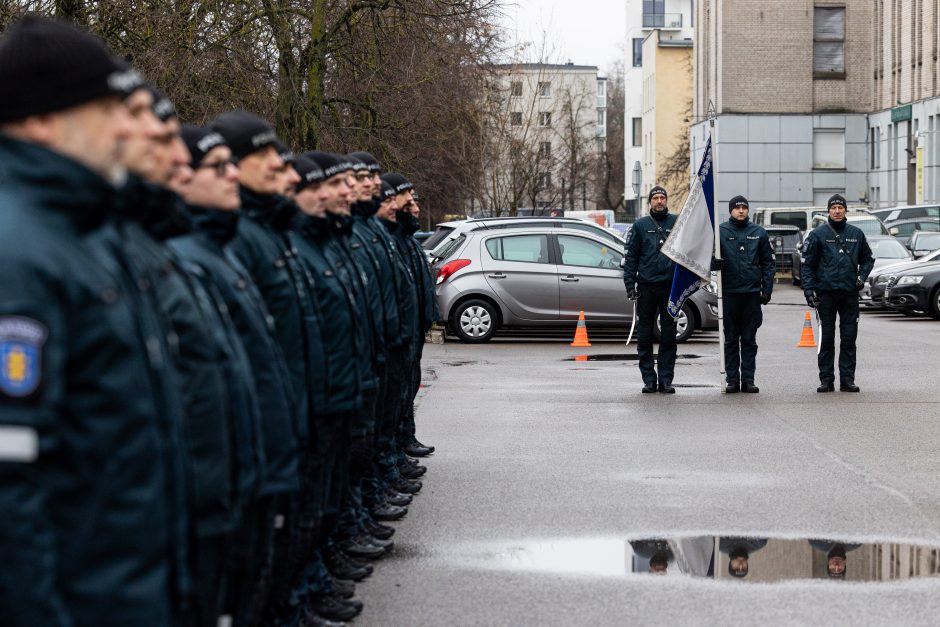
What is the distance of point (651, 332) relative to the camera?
15250mm

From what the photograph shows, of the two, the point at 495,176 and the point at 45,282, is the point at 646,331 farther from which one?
the point at 495,176

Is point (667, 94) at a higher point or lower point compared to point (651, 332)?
higher

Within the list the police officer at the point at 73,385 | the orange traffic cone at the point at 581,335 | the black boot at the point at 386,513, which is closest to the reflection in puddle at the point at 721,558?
the black boot at the point at 386,513

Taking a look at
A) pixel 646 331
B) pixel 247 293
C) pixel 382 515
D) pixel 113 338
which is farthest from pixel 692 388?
pixel 113 338

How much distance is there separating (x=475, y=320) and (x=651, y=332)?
23.2 ft

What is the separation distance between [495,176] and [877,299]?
60.1ft

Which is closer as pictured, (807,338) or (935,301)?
(807,338)

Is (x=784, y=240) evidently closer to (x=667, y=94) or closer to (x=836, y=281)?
(x=836, y=281)

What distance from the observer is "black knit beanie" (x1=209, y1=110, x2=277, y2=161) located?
17.9 ft

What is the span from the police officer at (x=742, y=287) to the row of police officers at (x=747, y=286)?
1 centimetres

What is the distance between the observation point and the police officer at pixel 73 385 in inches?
111

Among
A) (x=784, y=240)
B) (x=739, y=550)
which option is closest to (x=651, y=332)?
(x=739, y=550)

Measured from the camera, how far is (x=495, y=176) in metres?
45.1

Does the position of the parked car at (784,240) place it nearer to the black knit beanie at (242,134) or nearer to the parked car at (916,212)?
the parked car at (916,212)
